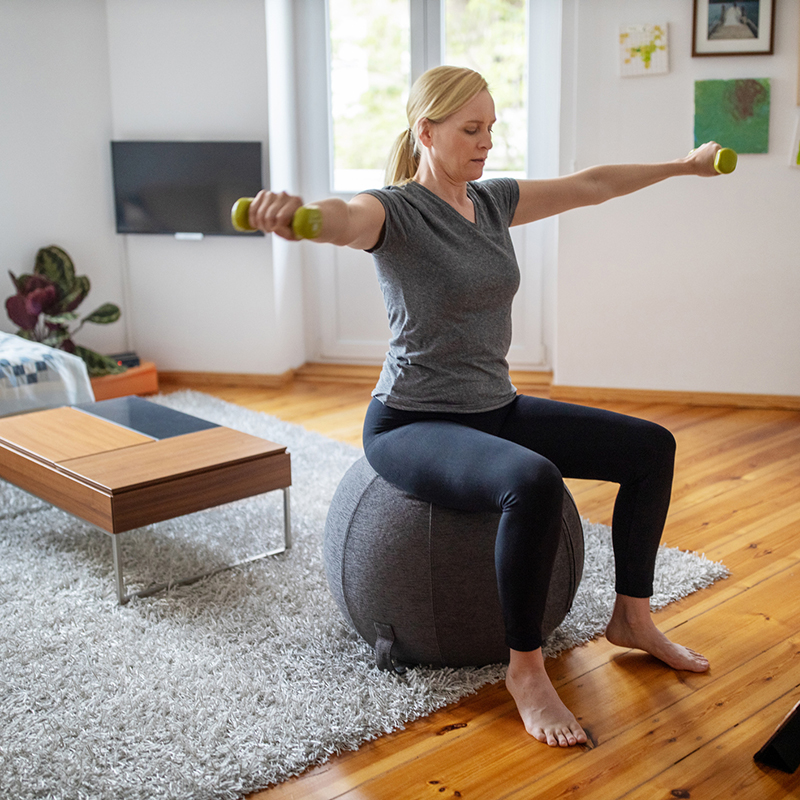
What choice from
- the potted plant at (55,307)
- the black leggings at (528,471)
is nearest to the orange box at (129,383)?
the potted plant at (55,307)

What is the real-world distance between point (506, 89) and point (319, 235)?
3311 millimetres

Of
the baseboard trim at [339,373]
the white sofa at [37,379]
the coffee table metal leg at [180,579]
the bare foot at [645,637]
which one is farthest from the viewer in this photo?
the baseboard trim at [339,373]

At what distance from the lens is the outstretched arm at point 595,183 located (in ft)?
6.66

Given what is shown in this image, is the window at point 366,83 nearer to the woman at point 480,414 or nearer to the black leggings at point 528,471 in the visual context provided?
the woman at point 480,414

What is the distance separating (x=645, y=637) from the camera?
193 cm

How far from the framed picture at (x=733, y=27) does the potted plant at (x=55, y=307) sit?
3.00m

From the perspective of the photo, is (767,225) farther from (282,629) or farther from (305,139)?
(282,629)

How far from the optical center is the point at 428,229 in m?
1.76

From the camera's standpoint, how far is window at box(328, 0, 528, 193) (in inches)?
172

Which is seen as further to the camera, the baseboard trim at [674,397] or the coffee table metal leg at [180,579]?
the baseboard trim at [674,397]

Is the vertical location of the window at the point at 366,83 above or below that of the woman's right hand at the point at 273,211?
above

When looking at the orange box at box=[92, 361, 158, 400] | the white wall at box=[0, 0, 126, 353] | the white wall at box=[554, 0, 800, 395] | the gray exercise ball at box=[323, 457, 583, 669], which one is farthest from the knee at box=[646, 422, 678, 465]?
the white wall at box=[0, 0, 126, 353]

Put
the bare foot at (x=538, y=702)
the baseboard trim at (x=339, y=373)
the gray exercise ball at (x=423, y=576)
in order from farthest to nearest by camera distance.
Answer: the baseboard trim at (x=339, y=373) < the gray exercise ball at (x=423, y=576) < the bare foot at (x=538, y=702)

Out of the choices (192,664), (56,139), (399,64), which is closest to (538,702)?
(192,664)
